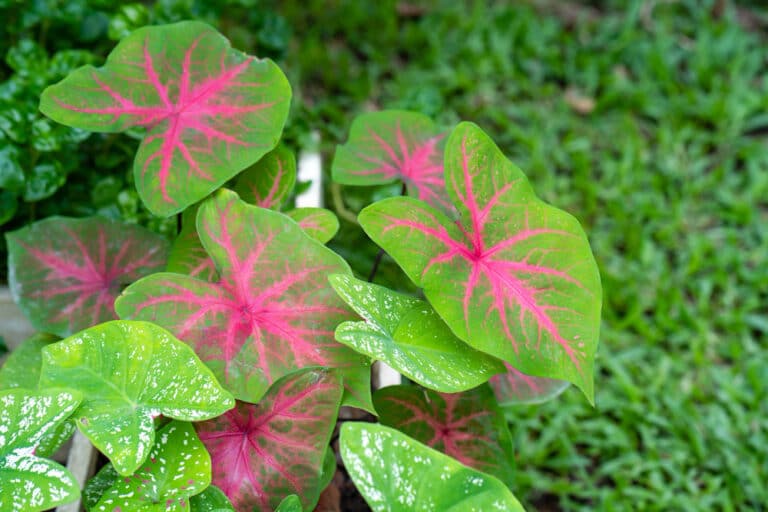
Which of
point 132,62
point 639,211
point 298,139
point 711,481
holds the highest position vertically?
point 132,62

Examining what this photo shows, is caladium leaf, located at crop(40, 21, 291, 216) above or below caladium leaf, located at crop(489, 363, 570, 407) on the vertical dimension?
above

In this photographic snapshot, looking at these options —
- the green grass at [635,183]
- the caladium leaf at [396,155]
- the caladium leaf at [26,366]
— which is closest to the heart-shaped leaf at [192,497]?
the caladium leaf at [26,366]

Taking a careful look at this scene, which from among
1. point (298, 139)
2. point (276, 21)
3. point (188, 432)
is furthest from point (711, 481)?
point (276, 21)

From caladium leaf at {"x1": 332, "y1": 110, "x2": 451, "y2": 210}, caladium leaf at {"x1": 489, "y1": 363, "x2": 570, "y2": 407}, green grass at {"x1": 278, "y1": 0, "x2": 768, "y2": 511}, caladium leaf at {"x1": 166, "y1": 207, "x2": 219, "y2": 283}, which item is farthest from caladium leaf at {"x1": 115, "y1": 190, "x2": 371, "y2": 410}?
green grass at {"x1": 278, "y1": 0, "x2": 768, "y2": 511}

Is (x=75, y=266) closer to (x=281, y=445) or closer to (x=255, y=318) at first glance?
(x=255, y=318)

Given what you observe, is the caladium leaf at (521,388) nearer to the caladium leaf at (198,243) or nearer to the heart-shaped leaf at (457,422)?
the heart-shaped leaf at (457,422)

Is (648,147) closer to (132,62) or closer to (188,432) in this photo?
(132,62)

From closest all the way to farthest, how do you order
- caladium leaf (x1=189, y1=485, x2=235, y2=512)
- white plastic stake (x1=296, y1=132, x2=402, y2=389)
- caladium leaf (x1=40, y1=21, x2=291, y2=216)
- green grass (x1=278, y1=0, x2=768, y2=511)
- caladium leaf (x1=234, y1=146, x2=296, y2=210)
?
caladium leaf (x1=189, y1=485, x2=235, y2=512)
caladium leaf (x1=40, y1=21, x2=291, y2=216)
caladium leaf (x1=234, y1=146, x2=296, y2=210)
white plastic stake (x1=296, y1=132, x2=402, y2=389)
green grass (x1=278, y1=0, x2=768, y2=511)

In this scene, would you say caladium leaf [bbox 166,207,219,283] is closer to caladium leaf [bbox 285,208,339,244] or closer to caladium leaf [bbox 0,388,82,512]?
caladium leaf [bbox 285,208,339,244]
